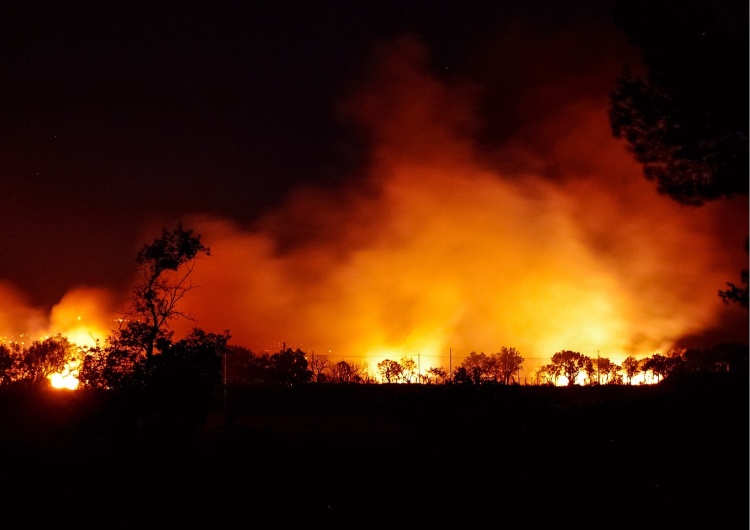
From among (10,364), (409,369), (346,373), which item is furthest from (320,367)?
(10,364)

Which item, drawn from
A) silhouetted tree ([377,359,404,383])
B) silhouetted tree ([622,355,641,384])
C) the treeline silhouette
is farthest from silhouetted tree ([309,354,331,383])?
silhouetted tree ([622,355,641,384])

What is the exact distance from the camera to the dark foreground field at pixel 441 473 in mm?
8766

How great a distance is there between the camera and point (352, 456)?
14.1 m

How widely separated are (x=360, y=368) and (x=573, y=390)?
11.9m

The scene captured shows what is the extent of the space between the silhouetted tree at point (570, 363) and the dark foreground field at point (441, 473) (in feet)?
78.8

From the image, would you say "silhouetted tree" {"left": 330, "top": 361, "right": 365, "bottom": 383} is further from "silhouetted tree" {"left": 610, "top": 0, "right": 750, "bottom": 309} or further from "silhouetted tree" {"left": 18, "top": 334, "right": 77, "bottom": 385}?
"silhouetted tree" {"left": 610, "top": 0, "right": 750, "bottom": 309}

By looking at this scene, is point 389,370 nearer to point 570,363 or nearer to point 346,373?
point 346,373

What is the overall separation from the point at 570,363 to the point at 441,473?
97.2ft

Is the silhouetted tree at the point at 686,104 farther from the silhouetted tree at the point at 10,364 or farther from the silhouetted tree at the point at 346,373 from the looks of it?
the silhouetted tree at the point at 10,364

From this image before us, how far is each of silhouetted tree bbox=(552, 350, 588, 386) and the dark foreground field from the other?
24.0 meters

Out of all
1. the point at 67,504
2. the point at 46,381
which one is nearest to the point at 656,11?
the point at 67,504

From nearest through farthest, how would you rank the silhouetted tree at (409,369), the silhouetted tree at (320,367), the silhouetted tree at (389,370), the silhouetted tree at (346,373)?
1. the silhouetted tree at (320,367)
2. the silhouetted tree at (346,373)
3. the silhouetted tree at (389,370)
4. the silhouetted tree at (409,369)

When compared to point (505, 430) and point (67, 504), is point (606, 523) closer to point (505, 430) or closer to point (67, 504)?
point (505, 430)

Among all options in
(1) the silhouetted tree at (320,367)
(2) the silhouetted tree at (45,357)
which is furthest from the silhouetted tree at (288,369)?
(2) the silhouetted tree at (45,357)
